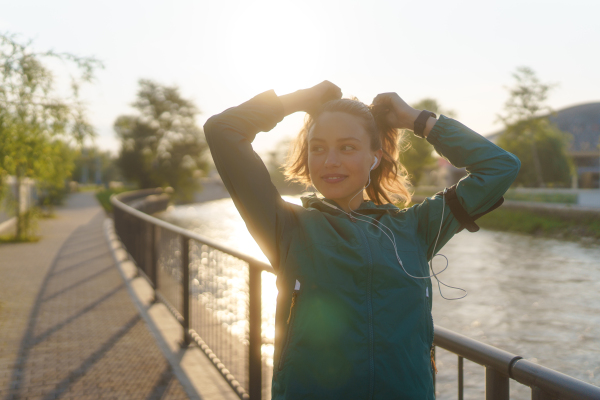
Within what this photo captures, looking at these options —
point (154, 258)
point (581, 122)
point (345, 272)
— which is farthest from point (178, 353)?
point (581, 122)

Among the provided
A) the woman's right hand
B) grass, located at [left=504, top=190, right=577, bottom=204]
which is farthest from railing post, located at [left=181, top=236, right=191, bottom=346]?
grass, located at [left=504, top=190, right=577, bottom=204]

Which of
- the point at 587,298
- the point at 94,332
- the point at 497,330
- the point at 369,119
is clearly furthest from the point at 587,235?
the point at 369,119

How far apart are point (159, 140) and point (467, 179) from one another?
57782 millimetres

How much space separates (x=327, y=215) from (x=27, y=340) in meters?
4.66

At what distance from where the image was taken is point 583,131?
83.0 m

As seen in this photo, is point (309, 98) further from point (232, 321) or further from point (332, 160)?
point (232, 321)

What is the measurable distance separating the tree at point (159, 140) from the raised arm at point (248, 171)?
54946 millimetres

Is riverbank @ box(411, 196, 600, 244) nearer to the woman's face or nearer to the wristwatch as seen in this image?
the wristwatch

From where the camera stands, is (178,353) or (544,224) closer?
(178,353)

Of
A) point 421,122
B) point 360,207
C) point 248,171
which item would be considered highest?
point 421,122

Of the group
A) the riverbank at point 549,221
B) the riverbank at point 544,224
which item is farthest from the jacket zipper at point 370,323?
the riverbank at point 544,224

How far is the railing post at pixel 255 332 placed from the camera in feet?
11.1

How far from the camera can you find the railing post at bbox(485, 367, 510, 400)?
1.73 metres

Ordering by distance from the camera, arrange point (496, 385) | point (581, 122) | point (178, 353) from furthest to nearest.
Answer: point (581, 122)
point (178, 353)
point (496, 385)
